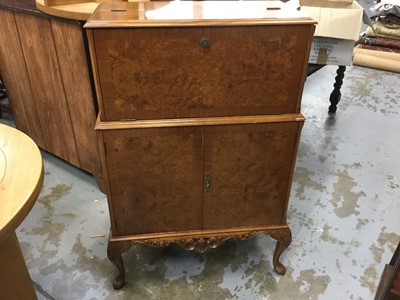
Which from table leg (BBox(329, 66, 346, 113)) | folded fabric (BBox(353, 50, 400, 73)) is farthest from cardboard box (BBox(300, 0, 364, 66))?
folded fabric (BBox(353, 50, 400, 73))

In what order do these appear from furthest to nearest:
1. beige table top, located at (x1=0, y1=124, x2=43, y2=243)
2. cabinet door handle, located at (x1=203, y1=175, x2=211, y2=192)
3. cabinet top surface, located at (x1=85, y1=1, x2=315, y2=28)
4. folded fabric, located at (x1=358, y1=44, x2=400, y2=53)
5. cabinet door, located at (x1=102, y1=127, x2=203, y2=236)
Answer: folded fabric, located at (x1=358, y1=44, x2=400, y2=53) < cabinet door handle, located at (x1=203, y1=175, x2=211, y2=192) < cabinet door, located at (x1=102, y1=127, x2=203, y2=236) < cabinet top surface, located at (x1=85, y1=1, x2=315, y2=28) < beige table top, located at (x1=0, y1=124, x2=43, y2=243)

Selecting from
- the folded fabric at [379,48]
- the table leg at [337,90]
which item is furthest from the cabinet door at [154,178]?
the folded fabric at [379,48]

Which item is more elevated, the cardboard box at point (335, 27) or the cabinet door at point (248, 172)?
the cardboard box at point (335, 27)

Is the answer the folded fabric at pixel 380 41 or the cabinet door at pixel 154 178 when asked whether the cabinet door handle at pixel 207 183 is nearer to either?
→ the cabinet door at pixel 154 178

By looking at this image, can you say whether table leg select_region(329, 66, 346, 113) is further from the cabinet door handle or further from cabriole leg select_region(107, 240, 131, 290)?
cabriole leg select_region(107, 240, 131, 290)

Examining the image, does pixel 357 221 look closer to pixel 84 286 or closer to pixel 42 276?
pixel 84 286

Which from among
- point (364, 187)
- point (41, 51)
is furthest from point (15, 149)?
point (364, 187)

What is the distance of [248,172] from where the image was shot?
1299mm

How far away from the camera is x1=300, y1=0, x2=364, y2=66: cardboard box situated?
1.80m

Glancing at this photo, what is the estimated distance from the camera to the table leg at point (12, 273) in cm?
110

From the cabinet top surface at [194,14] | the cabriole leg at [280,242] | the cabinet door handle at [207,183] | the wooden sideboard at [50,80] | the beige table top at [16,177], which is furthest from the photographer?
the wooden sideboard at [50,80]

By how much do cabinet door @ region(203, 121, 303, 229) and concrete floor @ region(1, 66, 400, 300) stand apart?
32cm

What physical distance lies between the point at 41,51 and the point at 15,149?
1078 millimetres

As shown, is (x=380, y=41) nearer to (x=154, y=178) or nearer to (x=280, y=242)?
(x=280, y=242)
